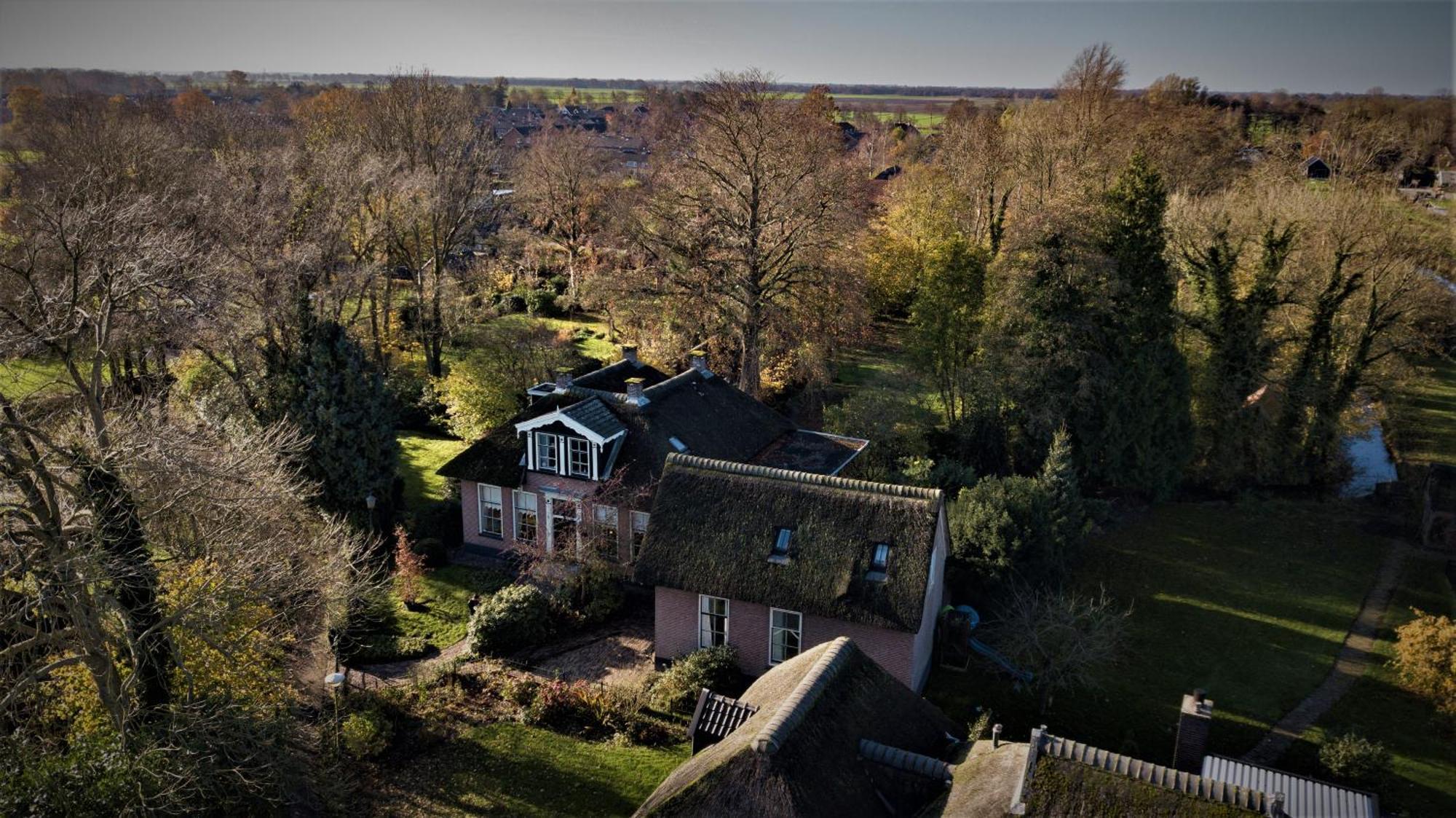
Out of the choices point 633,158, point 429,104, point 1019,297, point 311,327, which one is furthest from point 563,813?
point 633,158

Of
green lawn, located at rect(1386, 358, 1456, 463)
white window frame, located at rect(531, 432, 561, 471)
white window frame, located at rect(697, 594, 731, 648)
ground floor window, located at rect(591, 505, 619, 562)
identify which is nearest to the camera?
white window frame, located at rect(697, 594, 731, 648)

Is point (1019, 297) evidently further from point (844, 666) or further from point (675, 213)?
point (844, 666)

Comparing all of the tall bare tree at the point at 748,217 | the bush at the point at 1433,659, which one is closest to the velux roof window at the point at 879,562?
the bush at the point at 1433,659

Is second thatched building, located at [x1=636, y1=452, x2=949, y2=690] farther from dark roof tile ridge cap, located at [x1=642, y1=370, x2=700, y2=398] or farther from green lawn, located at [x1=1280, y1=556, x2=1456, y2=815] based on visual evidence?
green lawn, located at [x1=1280, y1=556, x2=1456, y2=815]

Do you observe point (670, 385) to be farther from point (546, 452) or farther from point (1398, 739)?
point (1398, 739)

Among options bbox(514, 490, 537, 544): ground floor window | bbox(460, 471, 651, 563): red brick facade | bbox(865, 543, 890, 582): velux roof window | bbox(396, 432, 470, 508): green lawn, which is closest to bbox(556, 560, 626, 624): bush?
bbox(460, 471, 651, 563): red brick facade
